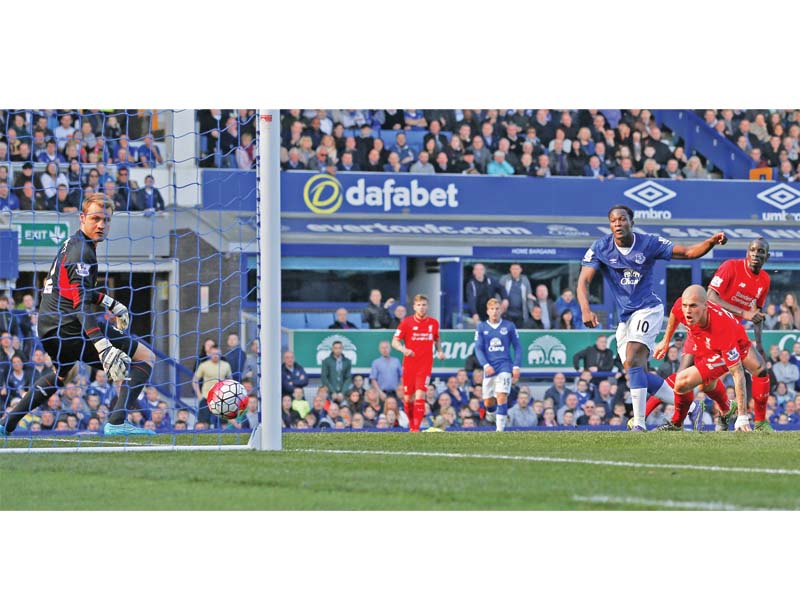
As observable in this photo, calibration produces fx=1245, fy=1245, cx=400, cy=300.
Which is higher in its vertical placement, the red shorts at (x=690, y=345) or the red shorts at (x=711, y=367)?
the red shorts at (x=690, y=345)

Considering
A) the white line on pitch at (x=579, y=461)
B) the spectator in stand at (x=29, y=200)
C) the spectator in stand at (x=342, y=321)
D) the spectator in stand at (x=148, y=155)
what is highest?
Result: the spectator in stand at (x=148, y=155)

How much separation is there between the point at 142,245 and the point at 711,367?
33.7 feet

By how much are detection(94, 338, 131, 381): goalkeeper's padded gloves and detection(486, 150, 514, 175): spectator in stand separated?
1204 cm

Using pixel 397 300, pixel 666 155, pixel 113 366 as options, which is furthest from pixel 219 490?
pixel 666 155

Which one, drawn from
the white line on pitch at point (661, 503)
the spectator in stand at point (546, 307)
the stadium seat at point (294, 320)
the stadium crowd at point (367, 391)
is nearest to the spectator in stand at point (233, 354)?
the stadium crowd at point (367, 391)

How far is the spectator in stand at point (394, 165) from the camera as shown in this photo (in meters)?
20.8

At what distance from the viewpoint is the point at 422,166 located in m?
20.9

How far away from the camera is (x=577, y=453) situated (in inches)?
348

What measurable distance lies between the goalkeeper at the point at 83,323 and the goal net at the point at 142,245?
499 centimetres

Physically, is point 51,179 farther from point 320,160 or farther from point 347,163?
point 347,163

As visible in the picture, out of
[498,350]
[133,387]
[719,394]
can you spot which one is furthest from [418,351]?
[133,387]

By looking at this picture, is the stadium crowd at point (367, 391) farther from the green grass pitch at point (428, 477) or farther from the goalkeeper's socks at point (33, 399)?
the green grass pitch at point (428, 477)

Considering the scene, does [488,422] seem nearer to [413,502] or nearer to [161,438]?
[161,438]

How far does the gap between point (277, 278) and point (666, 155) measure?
14.6m
